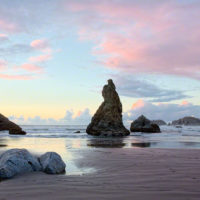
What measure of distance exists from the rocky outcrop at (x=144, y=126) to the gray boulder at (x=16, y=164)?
45.5 m

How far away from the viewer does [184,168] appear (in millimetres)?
8172

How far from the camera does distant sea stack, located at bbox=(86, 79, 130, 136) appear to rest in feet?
143

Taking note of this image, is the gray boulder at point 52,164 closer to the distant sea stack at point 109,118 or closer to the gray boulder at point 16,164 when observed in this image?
the gray boulder at point 16,164

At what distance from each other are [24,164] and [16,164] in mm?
264

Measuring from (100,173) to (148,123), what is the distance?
1866 inches

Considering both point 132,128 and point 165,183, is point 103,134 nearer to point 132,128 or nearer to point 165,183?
point 132,128

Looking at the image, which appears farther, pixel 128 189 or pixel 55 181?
pixel 55 181

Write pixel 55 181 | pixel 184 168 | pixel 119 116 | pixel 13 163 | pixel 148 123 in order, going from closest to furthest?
pixel 55 181 → pixel 13 163 → pixel 184 168 → pixel 119 116 → pixel 148 123

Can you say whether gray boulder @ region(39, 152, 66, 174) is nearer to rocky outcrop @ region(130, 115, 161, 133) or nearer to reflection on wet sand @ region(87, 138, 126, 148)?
reflection on wet sand @ region(87, 138, 126, 148)

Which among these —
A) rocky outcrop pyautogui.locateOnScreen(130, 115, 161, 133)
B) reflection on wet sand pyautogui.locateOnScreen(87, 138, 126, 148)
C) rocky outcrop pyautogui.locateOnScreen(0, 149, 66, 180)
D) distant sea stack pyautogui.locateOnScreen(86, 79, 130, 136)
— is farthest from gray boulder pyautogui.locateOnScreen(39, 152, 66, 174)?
rocky outcrop pyautogui.locateOnScreen(130, 115, 161, 133)

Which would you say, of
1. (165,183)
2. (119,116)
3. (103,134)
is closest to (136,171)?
(165,183)

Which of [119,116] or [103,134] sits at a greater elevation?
→ [119,116]

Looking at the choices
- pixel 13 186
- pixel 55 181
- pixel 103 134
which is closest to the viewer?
pixel 13 186

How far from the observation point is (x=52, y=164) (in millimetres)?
7742
